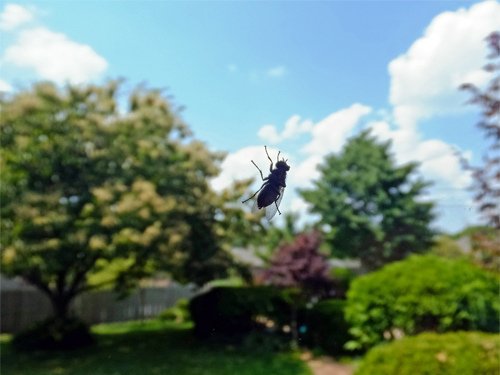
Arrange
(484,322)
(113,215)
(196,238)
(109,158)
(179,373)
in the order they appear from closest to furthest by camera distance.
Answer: (484,322) → (179,373) → (113,215) → (109,158) → (196,238)

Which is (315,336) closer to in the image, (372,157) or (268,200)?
(268,200)

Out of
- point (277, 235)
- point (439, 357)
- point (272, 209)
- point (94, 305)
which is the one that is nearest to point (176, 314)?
point (94, 305)

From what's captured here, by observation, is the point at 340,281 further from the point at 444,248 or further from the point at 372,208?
the point at 444,248

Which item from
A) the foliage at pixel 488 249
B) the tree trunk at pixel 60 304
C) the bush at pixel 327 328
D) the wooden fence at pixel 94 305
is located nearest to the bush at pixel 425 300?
the foliage at pixel 488 249

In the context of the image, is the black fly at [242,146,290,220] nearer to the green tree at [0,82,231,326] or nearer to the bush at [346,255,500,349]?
the bush at [346,255,500,349]

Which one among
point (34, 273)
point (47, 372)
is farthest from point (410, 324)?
point (34, 273)

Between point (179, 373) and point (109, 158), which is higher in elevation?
point (109, 158)

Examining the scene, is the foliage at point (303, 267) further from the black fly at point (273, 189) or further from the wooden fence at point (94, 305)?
the black fly at point (273, 189)
